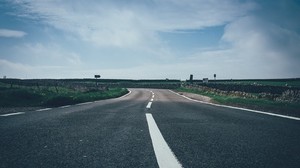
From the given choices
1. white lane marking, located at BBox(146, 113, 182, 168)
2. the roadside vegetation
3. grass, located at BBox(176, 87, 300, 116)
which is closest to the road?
white lane marking, located at BBox(146, 113, 182, 168)

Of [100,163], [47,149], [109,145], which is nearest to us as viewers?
[100,163]

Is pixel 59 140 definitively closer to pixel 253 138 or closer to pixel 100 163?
pixel 100 163

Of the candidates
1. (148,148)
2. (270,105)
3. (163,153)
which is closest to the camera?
(163,153)

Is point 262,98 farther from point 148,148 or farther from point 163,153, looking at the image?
point 163,153

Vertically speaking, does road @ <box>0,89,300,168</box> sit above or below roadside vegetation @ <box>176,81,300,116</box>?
above

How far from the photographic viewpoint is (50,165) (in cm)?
302

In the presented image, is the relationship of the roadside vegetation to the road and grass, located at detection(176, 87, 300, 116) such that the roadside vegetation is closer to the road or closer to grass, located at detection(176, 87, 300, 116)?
grass, located at detection(176, 87, 300, 116)

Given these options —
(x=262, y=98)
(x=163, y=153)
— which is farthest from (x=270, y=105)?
(x=163, y=153)

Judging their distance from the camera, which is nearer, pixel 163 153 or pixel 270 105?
pixel 163 153

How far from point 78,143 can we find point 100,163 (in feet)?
4.09

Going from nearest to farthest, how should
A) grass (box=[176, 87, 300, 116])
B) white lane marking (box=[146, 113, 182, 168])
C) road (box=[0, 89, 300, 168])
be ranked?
white lane marking (box=[146, 113, 182, 168])
road (box=[0, 89, 300, 168])
grass (box=[176, 87, 300, 116])

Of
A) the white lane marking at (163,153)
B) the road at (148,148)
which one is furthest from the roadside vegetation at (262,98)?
the white lane marking at (163,153)

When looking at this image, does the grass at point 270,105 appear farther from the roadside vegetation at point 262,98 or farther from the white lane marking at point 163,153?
the white lane marking at point 163,153

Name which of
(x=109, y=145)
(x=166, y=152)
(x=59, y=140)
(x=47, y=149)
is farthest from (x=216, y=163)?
(x=59, y=140)
